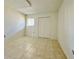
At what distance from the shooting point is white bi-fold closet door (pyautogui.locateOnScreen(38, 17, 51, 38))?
7617mm

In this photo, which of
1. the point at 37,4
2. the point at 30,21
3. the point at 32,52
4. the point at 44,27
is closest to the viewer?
the point at 32,52

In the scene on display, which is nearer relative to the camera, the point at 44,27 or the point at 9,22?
the point at 9,22

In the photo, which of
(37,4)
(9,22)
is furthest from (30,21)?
(37,4)

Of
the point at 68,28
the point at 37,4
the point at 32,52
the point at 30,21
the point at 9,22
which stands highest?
the point at 37,4

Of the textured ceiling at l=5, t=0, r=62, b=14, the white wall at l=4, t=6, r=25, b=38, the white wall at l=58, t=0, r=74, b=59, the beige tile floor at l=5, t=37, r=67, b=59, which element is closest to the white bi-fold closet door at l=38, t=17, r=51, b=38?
the textured ceiling at l=5, t=0, r=62, b=14

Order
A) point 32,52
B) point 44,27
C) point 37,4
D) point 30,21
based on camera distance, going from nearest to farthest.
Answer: point 32,52, point 37,4, point 44,27, point 30,21

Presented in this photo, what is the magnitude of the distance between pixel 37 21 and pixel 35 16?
521 mm

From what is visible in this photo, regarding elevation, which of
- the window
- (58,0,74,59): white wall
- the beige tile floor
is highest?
the window

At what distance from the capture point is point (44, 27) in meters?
7.87

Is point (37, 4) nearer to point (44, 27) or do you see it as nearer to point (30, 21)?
point (44, 27)

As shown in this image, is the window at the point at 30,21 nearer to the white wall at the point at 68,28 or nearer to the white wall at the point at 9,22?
the white wall at the point at 9,22

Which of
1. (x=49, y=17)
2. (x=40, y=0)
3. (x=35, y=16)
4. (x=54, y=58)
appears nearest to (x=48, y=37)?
(x=49, y=17)

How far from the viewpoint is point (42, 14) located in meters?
7.84

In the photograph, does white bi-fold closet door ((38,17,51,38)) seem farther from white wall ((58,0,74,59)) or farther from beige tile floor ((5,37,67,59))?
white wall ((58,0,74,59))
